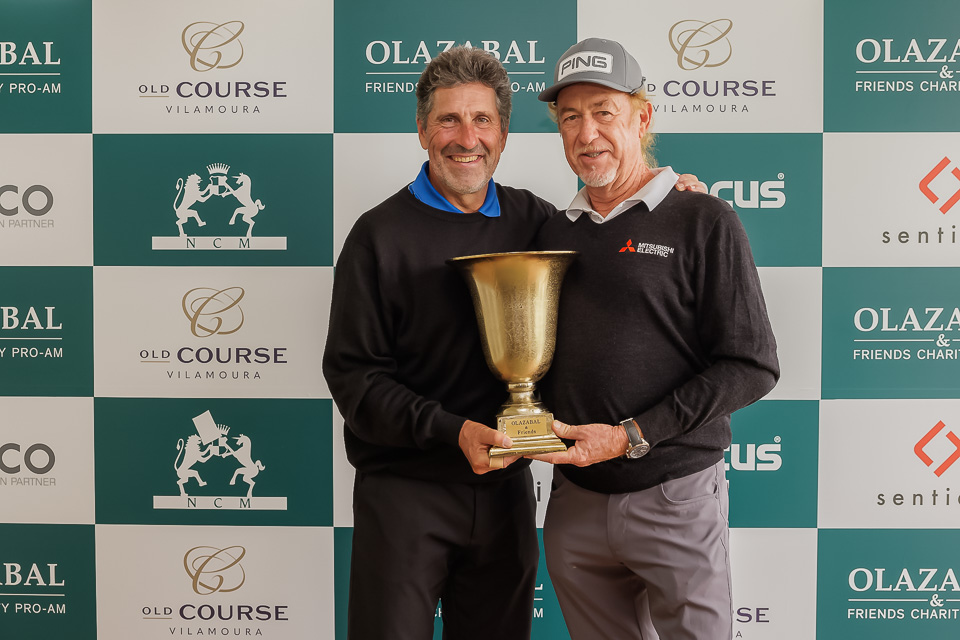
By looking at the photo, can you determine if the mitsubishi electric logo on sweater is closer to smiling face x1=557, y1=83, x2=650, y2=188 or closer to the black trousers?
smiling face x1=557, y1=83, x2=650, y2=188

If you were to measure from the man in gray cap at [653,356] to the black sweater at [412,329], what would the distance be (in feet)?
0.79

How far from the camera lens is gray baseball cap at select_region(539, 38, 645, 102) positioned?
1.69 metres

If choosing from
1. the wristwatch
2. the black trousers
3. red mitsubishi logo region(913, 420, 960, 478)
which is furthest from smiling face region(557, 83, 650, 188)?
red mitsubishi logo region(913, 420, 960, 478)

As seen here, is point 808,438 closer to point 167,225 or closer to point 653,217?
point 653,217

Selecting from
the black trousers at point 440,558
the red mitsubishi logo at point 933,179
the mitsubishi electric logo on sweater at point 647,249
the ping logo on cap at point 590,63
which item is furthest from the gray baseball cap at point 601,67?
the red mitsubishi logo at point 933,179

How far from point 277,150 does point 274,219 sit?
0.80 ft

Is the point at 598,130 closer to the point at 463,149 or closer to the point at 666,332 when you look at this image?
the point at 463,149

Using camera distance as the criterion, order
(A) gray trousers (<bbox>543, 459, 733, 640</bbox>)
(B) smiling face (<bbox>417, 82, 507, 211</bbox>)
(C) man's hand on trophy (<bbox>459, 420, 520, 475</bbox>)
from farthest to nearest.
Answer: (B) smiling face (<bbox>417, 82, 507, 211</bbox>) → (A) gray trousers (<bbox>543, 459, 733, 640</bbox>) → (C) man's hand on trophy (<bbox>459, 420, 520, 475</bbox>)

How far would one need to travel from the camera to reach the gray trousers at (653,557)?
1697mm

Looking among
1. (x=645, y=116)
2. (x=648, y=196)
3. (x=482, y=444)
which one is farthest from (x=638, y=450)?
(x=645, y=116)

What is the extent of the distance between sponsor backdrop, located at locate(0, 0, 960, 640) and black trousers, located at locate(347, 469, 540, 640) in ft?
2.16

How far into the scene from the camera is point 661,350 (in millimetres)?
1717

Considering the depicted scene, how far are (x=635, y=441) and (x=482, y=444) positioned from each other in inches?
13.6

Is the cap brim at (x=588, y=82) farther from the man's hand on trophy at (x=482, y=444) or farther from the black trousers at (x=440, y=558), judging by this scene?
the black trousers at (x=440, y=558)
